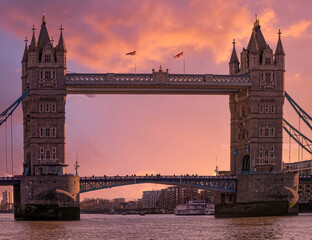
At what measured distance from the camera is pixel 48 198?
131 metres

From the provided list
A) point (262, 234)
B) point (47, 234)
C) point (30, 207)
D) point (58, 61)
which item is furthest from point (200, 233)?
point (58, 61)

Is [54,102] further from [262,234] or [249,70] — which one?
[262,234]

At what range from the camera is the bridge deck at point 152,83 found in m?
140

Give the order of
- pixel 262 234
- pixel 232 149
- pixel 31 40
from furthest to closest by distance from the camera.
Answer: pixel 232 149
pixel 31 40
pixel 262 234

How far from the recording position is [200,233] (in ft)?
318

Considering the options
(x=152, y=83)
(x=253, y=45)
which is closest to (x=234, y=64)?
(x=253, y=45)

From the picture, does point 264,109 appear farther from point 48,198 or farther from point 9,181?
point 9,181

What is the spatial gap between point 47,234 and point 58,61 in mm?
49928

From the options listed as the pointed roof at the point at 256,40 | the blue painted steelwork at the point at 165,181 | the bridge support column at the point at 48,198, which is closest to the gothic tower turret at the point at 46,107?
the bridge support column at the point at 48,198

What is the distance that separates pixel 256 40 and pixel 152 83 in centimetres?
2260

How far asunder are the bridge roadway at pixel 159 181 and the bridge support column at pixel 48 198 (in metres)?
5.39

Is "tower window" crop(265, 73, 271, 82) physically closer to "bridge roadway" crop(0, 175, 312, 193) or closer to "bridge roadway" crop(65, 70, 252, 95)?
"bridge roadway" crop(65, 70, 252, 95)

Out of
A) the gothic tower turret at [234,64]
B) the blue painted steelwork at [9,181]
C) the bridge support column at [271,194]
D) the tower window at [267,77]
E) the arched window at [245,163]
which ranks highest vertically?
the gothic tower turret at [234,64]

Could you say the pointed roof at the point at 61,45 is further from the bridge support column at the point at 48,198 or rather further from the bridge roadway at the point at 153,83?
the bridge support column at the point at 48,198
